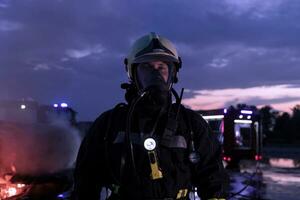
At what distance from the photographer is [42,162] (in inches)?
340

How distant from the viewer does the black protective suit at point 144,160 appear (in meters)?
2.75

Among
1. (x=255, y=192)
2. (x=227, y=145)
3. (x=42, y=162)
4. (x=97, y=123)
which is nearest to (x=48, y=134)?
(x=42, y=162)

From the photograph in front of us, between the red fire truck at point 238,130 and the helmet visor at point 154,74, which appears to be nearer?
the helmet visor at point 154,74

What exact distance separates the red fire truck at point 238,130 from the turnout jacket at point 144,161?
19.4 m

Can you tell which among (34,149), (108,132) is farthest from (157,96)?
(34,149)

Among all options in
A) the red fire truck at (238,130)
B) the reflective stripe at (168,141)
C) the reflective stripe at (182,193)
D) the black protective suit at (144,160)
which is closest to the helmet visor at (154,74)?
the black protective suit at (144,160)

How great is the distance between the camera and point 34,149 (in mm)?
8547

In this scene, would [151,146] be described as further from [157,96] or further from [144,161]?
[157,96]

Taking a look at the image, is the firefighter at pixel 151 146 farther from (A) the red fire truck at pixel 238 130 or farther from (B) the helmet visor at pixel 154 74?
(A) the red fire truck at pixel 238 130

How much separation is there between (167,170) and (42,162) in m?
6.16

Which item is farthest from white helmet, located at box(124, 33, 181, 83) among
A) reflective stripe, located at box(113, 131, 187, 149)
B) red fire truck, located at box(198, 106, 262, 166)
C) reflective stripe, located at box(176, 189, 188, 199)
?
red fire truck, located at box(198, 106, 262, 166)

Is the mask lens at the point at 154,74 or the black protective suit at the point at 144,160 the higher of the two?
the mask lens at the point at 154,74

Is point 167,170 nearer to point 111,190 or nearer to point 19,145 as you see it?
point 111,190

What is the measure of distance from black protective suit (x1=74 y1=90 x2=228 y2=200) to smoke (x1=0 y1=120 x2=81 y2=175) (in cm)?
536
